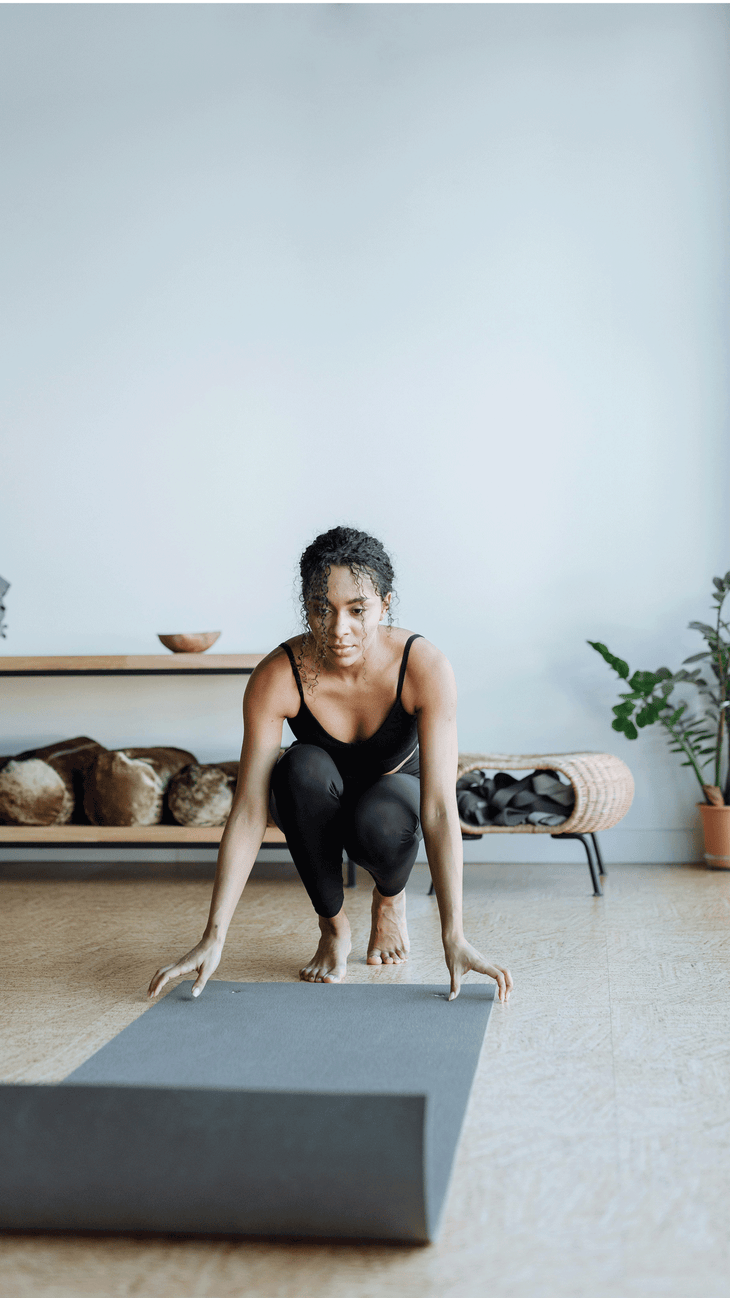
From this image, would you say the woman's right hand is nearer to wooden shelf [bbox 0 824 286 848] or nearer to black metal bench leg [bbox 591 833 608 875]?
wooden shelf [bbox 0 824 286 848]

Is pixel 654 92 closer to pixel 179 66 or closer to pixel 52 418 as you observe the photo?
pixel 179 66

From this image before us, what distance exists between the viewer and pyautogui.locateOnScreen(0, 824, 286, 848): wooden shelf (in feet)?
9.93

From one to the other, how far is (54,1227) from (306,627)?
1119 millimetres

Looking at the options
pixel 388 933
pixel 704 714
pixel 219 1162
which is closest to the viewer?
pixel 219 1162

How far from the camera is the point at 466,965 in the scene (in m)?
1.70

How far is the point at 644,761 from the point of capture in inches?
136

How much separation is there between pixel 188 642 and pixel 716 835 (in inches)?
68.7

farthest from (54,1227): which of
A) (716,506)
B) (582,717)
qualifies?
(716,506)

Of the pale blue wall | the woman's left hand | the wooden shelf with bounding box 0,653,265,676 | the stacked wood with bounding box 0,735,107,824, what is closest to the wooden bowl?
the wooden shelf with bounding box 0,653,265,676

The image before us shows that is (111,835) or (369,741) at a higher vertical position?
(369,741)

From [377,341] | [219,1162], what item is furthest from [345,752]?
[377,341]

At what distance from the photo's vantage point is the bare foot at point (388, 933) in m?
2.13

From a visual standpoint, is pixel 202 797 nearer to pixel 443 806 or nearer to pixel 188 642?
pixel 188 642

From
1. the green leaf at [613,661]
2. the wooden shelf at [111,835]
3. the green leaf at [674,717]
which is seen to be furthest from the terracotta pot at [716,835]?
the wooden shelf at [111,835]
